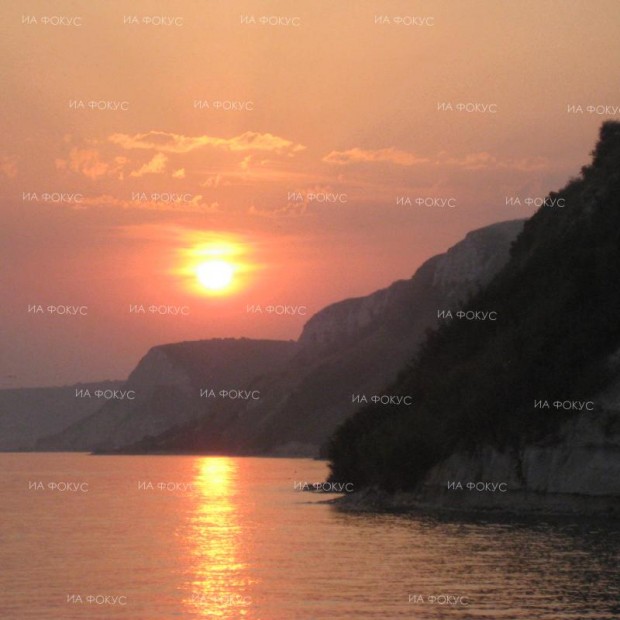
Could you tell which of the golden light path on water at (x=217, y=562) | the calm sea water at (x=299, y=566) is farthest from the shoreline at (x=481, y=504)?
the golden light path on water at (x=217, y=562)

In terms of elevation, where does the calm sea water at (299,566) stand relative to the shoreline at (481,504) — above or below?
below

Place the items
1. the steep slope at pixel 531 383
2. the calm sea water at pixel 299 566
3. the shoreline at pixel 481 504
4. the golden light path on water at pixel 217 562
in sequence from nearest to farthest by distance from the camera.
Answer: the calm sea water at pixel 299 566 → the golden light path on water at pixel 217 562 → the shoreline at pixel 481 504 → the steep slope at pixel 531 383

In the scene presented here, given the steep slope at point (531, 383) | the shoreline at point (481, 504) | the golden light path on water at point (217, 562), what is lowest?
the golden light path on water at point (217, 562)

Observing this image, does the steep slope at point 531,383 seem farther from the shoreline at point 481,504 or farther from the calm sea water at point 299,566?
the calm sea water at point 299,566

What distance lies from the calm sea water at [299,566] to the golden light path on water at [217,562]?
0.26 feet

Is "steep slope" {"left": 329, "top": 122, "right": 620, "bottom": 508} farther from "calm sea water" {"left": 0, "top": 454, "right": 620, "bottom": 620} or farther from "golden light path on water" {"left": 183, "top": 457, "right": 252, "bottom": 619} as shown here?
"golden light path on water" {"left": 183, "top": 457, "right": 252, "bottom": 619}

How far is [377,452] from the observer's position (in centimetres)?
8175

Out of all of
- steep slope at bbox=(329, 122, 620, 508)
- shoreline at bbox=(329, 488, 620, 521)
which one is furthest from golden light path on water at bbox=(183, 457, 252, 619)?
steep slope at bbox=(329, 122, 620, 508)

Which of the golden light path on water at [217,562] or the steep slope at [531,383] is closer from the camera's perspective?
the golden light path on water at [217,562]

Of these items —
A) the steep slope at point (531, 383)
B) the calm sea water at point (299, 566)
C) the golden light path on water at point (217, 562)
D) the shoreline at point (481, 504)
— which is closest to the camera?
the calm sea water at point (299, 566)

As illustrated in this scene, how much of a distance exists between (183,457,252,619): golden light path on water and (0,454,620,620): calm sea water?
78mm

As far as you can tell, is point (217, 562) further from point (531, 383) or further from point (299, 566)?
point (531, 383)

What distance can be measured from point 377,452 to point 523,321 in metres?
11.6

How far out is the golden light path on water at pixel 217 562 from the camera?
4053cm
